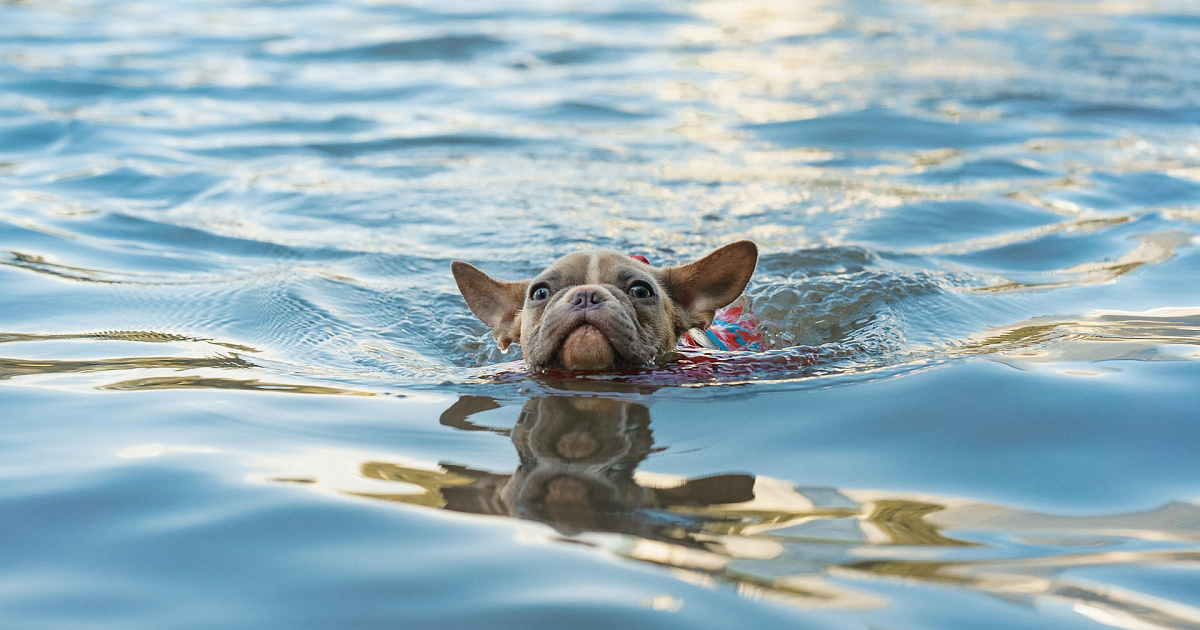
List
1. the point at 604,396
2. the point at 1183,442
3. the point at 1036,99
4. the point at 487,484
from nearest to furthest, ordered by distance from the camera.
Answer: the point at 487,484 → the point at 1183,442 → the point at 604,396 → the point at 1036,99

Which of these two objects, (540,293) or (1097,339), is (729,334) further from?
(1097,339)

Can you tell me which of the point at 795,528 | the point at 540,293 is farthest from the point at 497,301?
the point at 795,528

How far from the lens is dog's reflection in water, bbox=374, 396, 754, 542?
3.21m

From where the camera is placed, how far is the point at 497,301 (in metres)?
6.00

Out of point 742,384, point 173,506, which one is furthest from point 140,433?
point 742,384

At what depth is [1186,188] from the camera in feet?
29.6

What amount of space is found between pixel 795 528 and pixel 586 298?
2005 millimetres

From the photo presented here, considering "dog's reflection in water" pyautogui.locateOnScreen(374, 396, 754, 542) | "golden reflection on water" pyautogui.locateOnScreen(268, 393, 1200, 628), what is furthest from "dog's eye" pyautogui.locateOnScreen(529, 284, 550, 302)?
"golden reflection on water" pyautogui.locateOnScreen(268, 393, 1200, 628)

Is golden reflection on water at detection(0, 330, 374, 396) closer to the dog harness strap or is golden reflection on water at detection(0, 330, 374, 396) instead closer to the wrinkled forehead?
the wrinkled forehead

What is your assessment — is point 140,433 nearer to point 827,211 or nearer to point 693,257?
point 693,257

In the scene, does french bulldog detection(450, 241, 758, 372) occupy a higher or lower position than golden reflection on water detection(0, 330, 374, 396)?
higher

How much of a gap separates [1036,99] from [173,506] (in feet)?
40.0

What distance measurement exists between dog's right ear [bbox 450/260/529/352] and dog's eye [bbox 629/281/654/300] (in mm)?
714

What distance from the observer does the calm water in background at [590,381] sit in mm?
2848
